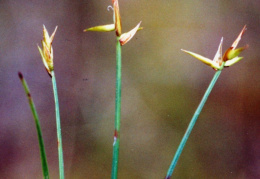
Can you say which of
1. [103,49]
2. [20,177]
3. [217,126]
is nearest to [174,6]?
[103,49]

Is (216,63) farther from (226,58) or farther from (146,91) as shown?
(146,91)

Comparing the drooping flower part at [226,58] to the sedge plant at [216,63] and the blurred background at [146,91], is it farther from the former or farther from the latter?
the blurred background at [146,91]

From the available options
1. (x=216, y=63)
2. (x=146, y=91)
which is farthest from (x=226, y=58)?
(x=146, y=91)

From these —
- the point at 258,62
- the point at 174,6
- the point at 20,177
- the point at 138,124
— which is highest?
the point at 174,6

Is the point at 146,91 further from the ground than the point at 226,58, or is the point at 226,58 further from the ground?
the point at 226,58

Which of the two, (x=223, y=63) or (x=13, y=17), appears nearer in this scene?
(x=223, y=63)

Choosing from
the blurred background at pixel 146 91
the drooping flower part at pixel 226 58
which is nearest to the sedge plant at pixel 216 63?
the drooping flower part at pixel 226 58

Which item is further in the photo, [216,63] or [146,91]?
[146,91]

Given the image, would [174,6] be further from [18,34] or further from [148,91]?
[18,34]
